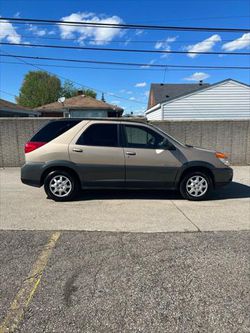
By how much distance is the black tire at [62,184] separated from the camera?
619 cm

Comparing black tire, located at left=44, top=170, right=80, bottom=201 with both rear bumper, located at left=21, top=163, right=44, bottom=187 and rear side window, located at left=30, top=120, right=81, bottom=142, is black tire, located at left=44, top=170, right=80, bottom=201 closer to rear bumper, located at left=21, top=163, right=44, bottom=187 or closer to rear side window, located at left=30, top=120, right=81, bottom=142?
rear bumper, located at left=21, top=163, right=44, bottom=187

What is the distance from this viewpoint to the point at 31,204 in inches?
242

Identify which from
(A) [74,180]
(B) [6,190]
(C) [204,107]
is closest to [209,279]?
(A) [74,180]

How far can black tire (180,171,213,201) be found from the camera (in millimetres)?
6328

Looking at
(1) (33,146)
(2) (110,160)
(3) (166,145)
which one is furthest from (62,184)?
(3) (166,145)

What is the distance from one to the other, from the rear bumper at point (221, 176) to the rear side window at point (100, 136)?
2.23m

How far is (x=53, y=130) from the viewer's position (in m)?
6.27

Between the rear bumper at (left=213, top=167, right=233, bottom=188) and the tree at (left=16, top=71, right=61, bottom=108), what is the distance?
62.5 m

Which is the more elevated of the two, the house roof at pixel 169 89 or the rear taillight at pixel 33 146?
the house roof at pixel 169 89

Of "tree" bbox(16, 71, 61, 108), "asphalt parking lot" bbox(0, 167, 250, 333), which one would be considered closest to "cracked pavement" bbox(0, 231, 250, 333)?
"asphalt parking lot" bbox(0, 167, 250, 333)

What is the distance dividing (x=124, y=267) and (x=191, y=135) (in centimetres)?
825

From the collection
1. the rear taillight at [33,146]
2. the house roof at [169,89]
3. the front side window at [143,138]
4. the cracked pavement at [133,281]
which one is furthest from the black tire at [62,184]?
the house roof at [169,89]

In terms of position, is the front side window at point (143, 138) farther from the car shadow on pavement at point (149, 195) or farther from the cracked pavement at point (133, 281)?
the cracked pavement at point (133, 281)

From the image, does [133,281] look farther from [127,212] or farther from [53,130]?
[53,130]
